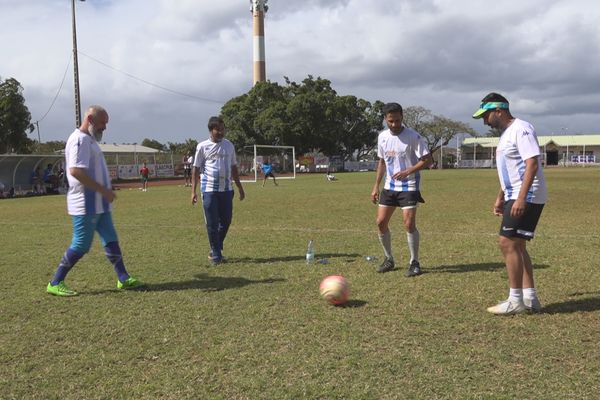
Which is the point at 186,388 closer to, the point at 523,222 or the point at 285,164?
the point at 523,222

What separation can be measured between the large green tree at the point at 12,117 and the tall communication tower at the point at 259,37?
3836 centimetres

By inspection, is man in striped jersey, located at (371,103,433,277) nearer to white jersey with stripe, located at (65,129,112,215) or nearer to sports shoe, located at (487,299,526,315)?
sports shoe, located at (487,299,526,315)

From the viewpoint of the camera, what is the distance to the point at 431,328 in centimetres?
443

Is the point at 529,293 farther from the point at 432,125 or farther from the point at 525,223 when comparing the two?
the point at 432,125

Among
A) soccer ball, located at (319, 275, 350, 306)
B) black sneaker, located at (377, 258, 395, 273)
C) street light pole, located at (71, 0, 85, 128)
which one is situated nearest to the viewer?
soccer ball, located at (319, 275, 350, 306)

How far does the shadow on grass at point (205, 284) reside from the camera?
234 inches

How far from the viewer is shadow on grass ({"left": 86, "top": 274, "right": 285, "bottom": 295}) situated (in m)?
5.93

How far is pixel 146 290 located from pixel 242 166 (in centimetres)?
4693

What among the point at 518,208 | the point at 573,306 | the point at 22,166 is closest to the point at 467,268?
the point at 573,306

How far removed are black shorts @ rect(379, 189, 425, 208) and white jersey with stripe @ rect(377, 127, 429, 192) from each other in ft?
0.16

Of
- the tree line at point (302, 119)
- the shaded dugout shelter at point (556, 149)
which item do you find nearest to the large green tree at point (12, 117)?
the tree line at point (302, 119)

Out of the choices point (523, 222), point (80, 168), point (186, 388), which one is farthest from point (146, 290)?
point (523, 222)

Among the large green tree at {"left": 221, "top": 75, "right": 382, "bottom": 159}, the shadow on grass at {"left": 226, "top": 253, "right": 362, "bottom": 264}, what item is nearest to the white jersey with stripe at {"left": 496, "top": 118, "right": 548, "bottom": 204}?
the shadow on grass at {"left": 226, "top": 253, "right": 362, "bottom": 264}

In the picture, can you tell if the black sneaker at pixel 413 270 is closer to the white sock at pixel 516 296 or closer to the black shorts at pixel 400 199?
the black shorts at pixel 400 199
